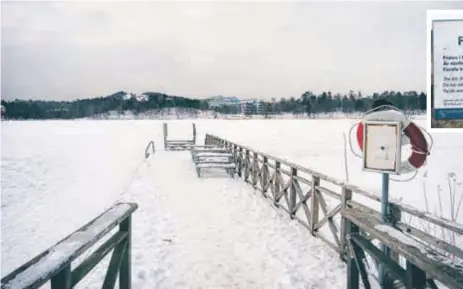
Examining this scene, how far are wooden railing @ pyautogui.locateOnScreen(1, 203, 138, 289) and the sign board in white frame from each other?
174 cm

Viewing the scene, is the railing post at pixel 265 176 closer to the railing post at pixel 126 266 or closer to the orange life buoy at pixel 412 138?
the orange life buoy at pixel 412 138

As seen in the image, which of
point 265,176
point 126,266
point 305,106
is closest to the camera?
point 126,266

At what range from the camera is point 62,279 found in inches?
59.1

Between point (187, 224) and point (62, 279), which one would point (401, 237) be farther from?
point (187, 224)

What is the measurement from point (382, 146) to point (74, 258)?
6.82ft

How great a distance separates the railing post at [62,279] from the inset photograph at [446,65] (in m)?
2.89

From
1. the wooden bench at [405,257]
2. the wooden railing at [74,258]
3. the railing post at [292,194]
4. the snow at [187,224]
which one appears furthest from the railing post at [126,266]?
the railing post at [292,194]

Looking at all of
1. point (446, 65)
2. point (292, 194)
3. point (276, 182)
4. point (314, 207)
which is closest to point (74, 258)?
point (446, 65)

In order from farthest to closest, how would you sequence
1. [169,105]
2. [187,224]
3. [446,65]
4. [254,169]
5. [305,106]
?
1. [169,105]
2. [305,106]
3. [254,169]
4. [187,224]
5. [446,65]

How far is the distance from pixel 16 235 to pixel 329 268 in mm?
6389

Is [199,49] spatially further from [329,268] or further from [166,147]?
[329,268]

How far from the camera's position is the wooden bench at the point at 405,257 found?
147 cm

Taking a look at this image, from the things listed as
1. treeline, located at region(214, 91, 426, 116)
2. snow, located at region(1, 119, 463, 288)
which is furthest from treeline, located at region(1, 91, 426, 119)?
snow, located at region(1, 119, 463, 288)

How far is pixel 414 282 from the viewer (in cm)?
166
